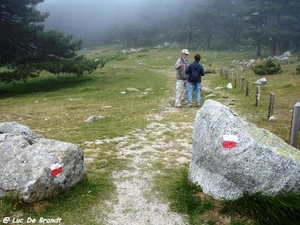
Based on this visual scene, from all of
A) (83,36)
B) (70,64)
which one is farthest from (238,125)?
(83,36)

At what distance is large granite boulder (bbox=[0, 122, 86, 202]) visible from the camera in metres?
4.98

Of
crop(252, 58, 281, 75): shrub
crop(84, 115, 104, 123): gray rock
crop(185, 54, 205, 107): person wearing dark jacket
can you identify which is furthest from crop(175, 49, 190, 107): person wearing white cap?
crop(252, 58, 281, 75): shrub

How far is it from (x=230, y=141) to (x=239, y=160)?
1.13 ft

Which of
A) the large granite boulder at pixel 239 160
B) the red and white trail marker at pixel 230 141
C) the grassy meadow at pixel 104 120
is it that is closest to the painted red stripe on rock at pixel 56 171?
the grassy meadow at pixel 104 120

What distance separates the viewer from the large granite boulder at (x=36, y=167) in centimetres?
498

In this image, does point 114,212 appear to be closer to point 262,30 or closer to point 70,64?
point 70,64

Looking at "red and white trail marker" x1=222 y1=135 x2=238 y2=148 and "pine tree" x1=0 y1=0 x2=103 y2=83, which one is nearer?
"red and white trail marker" x1=222 y1=135 x2=238 y2=148

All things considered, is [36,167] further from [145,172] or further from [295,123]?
[295,123]

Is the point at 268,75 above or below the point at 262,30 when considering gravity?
below

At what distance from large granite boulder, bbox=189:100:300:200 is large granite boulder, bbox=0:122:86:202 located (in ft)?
7.57

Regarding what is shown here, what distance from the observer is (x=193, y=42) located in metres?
69.4

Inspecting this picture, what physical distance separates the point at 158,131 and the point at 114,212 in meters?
4.79

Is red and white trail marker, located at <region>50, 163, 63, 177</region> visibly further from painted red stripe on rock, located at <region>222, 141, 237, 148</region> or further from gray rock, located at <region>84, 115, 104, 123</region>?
gray rock, located at <region>84, 115, 104, 123</region>

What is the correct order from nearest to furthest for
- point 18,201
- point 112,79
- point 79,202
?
point 18,201 → point 79,202 → point 112,79
